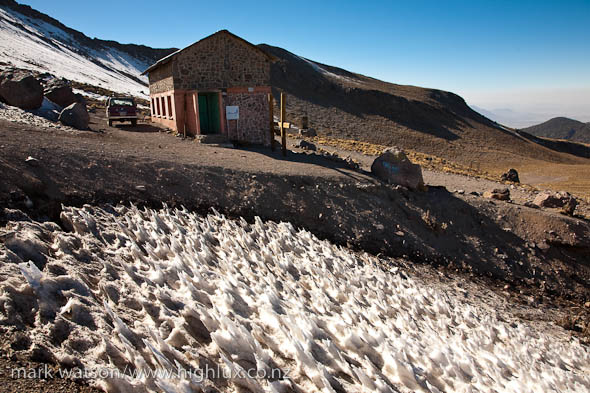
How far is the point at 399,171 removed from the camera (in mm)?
14023

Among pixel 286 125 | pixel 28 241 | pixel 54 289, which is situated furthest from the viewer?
pixel 286 125

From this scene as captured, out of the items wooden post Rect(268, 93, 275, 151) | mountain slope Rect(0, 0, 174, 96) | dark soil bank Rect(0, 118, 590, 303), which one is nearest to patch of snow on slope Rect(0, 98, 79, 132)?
dark soil bank Rect(0, 118, 590, 303)

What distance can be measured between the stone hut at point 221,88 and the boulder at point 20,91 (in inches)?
224

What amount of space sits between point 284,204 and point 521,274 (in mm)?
7400

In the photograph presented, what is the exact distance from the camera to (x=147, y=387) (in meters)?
3.82

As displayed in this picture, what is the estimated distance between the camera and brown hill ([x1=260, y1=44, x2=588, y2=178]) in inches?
1729

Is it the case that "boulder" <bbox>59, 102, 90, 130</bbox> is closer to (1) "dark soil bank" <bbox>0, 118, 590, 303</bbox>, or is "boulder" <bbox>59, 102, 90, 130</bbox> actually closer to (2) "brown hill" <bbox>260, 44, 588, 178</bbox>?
(1) "dark soil bank" <bbox>0, 118, 590, 303</bbox>

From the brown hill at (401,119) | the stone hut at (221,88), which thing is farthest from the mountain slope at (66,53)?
the stone hut at (221,88)

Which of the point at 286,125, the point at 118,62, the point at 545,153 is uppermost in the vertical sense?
the point at 118,62

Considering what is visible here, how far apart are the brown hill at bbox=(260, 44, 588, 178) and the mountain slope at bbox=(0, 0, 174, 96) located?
72.1 feet

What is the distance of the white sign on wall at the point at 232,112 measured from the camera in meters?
18.2

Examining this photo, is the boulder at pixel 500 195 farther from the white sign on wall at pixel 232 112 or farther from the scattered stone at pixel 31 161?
the scattered stone at pixel 31 161

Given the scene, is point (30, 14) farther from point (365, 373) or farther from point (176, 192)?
point (365, 373)

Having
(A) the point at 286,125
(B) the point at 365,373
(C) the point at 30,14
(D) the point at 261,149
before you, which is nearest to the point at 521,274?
(B) the point at 365,373
